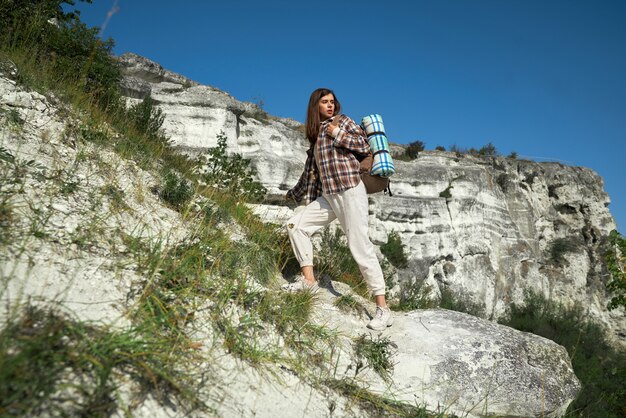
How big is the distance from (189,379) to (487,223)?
56.9 feet

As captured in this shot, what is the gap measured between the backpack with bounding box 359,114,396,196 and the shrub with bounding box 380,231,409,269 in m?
11.0

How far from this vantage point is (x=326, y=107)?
13.0 feet

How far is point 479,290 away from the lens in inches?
634

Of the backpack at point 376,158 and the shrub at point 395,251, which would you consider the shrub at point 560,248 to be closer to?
the shrub at point 395,251

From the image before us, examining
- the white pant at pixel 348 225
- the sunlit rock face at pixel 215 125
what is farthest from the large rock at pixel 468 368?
the sunlit rock face at pixel 215 125

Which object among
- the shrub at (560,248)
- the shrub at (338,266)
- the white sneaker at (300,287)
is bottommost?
the white sneaker at (300,287)

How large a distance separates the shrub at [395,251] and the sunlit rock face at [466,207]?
28 centimetres

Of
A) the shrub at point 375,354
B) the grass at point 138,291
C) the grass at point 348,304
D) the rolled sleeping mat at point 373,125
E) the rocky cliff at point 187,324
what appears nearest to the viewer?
the grass at point 138,291

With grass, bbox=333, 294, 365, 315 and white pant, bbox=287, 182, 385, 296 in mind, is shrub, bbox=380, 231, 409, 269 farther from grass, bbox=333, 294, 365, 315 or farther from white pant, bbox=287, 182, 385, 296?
white pant, bbox=287, 182, 385, 296

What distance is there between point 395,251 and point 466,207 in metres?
4.55

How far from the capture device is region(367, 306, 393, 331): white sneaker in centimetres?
380

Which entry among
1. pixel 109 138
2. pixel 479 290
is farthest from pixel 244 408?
pixel 479 290

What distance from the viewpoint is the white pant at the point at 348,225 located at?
12.0 ft

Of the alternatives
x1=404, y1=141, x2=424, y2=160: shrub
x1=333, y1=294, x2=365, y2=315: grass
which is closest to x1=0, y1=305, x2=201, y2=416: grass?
x1=333, y1=294, x2=365, y2=315: grass
